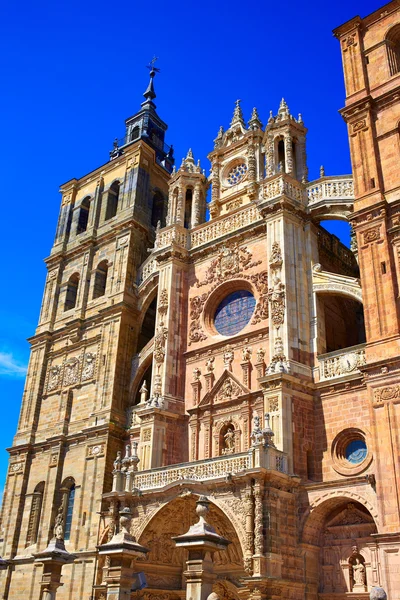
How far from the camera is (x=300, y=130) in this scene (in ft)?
88.0

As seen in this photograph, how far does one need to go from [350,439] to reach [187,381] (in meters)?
7.35

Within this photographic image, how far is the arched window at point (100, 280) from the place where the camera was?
32.7 metres

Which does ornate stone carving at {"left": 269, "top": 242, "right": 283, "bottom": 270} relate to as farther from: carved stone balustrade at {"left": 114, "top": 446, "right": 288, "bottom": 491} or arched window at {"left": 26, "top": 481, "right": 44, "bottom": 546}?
arched window at {"left": 26, "top": 481, "right": 44, "bottom": 546}

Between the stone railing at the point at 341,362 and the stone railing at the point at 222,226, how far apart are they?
6.49 meters

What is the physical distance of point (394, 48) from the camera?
24516 mm

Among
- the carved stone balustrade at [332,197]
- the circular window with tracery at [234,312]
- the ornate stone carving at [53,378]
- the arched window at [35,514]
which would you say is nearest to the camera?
the carved stone balustrade at [332,197]

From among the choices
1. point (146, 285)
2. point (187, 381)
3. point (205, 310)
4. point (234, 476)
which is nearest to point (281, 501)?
point (234, 476)

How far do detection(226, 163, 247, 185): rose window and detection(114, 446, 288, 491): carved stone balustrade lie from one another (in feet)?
43.5

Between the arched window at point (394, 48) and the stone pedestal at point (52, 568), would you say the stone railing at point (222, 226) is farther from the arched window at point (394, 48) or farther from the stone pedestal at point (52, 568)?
the stone pedestal at point (52, 568)

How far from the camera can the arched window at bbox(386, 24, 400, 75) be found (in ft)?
78.3

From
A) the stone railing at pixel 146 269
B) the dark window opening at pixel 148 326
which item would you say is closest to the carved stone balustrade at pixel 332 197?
the stone railing at pixel 146 269

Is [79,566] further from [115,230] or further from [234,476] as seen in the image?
[115,230]

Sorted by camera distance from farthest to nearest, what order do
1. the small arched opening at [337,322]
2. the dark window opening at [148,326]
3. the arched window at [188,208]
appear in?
the dark window opening at [148,326]
the arched window at [188,208]
the small arched opening at [337,322]

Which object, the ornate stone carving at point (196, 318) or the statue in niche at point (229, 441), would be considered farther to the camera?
the ornate stone carving at point (196, 318)
